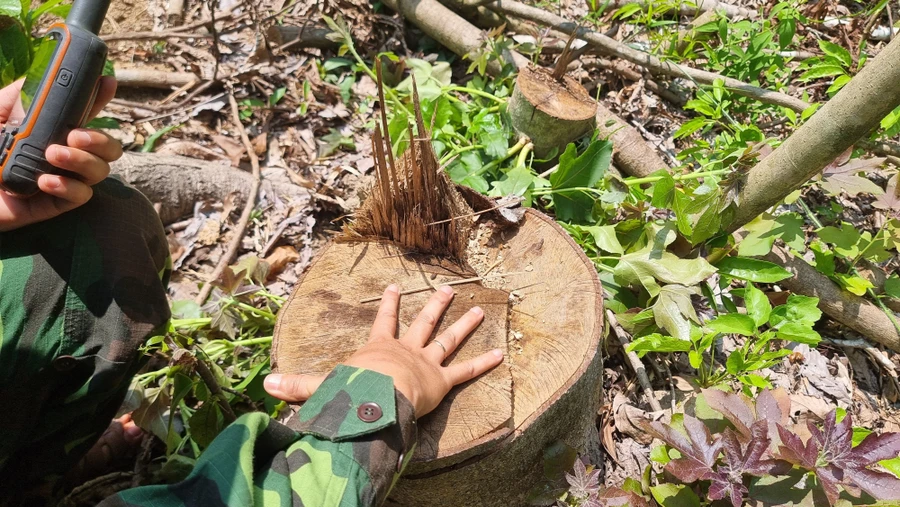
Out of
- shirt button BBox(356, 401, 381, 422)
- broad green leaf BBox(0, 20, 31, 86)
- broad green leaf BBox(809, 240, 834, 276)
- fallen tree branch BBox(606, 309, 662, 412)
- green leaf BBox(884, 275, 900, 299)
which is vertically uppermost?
broad green leaf BBox(0, 20, 31, 86)

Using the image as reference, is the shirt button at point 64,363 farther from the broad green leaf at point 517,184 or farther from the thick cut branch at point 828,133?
the thick cut branch at point 828,133

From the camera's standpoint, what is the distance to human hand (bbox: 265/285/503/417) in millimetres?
1218

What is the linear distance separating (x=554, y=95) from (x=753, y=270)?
3.29 ft

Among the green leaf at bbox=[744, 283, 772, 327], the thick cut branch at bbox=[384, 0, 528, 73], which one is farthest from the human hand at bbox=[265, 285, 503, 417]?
the thick cut branch at bbox=[384, 0, 528, 73]

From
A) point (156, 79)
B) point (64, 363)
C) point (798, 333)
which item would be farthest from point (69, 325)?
point (156, 79)

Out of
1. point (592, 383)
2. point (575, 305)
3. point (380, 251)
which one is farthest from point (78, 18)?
point (592, 383)

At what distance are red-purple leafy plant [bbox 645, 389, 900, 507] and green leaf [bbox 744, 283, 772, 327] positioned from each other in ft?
0.79

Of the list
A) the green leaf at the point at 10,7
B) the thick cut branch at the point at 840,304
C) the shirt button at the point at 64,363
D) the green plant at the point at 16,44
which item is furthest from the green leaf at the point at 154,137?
the thick cut branch at the point at 840,304

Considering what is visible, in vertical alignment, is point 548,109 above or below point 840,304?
above

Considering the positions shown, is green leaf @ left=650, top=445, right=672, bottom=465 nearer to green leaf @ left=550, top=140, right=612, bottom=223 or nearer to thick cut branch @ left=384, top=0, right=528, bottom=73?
green leaf @ left=550, top=140, right=612, bottom=223

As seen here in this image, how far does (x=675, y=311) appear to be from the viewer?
1.69 m

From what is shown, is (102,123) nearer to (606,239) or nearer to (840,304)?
(606,239)

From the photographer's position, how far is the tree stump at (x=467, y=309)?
133cm

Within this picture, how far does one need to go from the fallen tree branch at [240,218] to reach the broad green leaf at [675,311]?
164 cm
